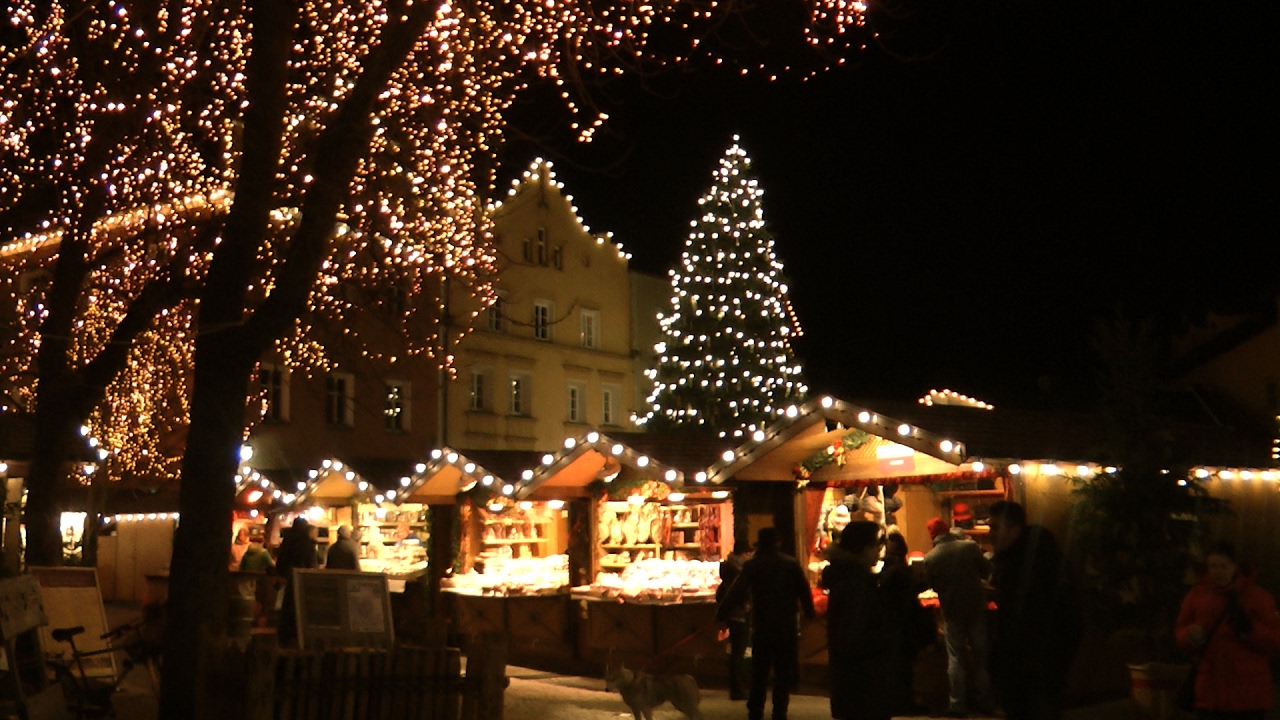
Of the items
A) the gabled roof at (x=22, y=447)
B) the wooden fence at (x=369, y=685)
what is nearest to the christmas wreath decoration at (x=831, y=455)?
the wooden fence at (x=369, y=685)

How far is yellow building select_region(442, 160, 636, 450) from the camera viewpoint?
1399 inches

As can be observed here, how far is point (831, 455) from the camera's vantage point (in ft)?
50.3

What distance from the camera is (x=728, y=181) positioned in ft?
99.7

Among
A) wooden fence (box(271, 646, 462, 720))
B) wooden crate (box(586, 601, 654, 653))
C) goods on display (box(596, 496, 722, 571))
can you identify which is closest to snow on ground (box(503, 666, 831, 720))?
wooden crate (box(586, 601, 654, 653))

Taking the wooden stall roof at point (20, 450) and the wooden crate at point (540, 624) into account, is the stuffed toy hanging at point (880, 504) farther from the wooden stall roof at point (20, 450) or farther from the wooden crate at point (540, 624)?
the wooden stall roof at point (20, 450)

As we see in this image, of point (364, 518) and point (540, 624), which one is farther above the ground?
point (364, 518)

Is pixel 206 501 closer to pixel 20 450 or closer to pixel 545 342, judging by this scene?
pixel 20 450

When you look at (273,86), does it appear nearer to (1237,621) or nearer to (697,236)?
(1237,621)

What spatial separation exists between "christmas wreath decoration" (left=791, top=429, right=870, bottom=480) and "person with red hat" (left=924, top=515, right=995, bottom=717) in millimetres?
3138

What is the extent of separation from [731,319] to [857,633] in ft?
72.7

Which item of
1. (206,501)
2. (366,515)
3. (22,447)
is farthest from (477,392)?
(206,501)

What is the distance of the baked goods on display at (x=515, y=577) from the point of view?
1705cm

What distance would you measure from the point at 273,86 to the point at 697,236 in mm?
20947

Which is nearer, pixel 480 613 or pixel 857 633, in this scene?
pixel 857 633
